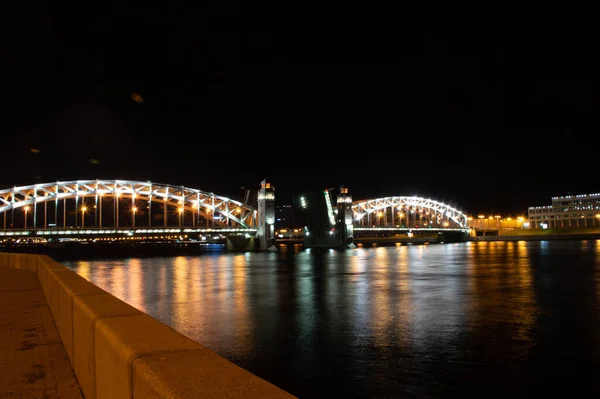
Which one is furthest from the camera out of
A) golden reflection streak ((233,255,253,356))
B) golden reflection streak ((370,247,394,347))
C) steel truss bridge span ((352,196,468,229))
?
steel truss bridge span ((352,196,468,229))

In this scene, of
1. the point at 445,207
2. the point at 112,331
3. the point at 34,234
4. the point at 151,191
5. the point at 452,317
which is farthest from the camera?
the point at 445,207

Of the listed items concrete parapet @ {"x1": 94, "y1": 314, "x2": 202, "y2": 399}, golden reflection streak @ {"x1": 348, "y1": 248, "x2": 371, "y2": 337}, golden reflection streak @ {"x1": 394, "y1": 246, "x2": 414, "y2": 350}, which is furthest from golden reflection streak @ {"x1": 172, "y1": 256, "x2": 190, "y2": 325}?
concrete parapet @ {"x1": 94, "y1": 314, "x2": 202, "y2": 399}

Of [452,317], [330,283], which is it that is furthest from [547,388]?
[330,283]

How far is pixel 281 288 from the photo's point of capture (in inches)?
1032

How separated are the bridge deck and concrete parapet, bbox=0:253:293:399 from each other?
0.32 metres

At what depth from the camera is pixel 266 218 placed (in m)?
103

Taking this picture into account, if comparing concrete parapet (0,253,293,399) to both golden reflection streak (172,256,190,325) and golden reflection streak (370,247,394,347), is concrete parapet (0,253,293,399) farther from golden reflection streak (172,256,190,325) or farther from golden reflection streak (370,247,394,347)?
golden reflection streak (172,256,190,325)

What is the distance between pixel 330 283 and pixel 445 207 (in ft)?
439

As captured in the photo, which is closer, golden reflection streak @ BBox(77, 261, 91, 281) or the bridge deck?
the bridge deck

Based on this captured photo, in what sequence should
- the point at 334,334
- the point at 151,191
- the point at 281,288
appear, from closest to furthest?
the point at 334,334 < the point at 281,288 < the point at 151,191

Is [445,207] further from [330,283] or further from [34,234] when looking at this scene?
[330,283]

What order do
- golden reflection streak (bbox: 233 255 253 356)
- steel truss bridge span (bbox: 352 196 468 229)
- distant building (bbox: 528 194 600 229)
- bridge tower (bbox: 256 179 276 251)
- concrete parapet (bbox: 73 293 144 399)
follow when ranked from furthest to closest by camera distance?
1. distant building (bbox: 528 194 600 229)
2. steel truss bridge span (bbox: 352 196 468 229)
3. bridge tower (bbox: 256 179 276 251)
4. golden reflection streak (bbox: 233 255 253 356)
5. concrete parapet (bbox: 73 293 144 399)

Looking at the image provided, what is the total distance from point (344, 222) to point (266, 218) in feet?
67.2

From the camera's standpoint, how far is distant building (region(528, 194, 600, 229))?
145 m
